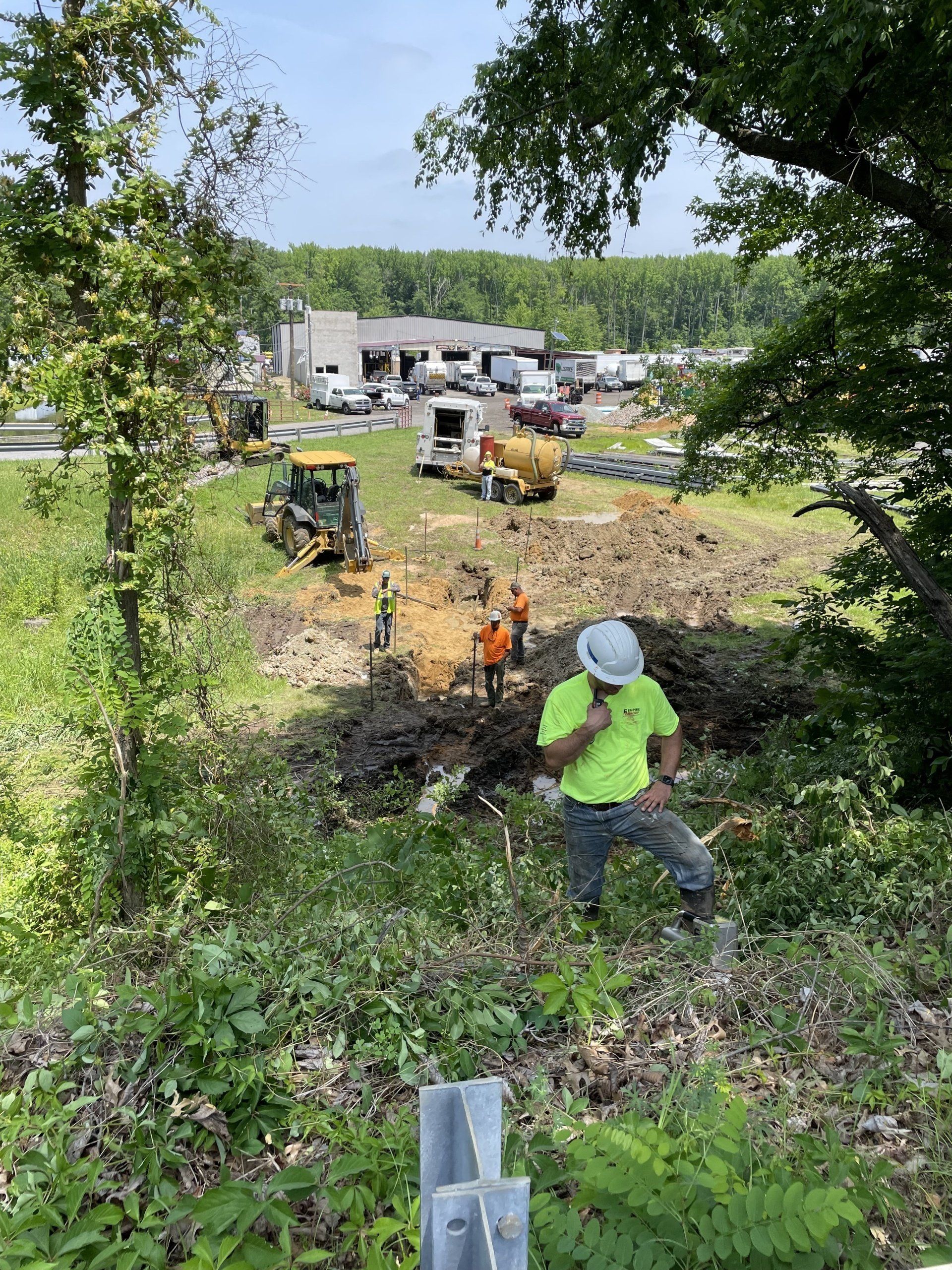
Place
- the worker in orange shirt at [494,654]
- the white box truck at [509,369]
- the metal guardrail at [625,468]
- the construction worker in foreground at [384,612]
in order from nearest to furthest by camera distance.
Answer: the worker in orange shirt at [494,654] → the construction worker in foreground at [384,612] → the metal guardrail at [625,468] → the white box truck at [509,369]

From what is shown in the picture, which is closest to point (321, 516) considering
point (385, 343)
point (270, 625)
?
point (270, 625)

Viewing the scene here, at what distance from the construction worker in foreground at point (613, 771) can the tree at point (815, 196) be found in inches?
102

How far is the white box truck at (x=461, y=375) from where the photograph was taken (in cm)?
5741

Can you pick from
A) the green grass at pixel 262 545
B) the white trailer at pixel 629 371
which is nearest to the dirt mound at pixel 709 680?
the green grass at pixel 262 545

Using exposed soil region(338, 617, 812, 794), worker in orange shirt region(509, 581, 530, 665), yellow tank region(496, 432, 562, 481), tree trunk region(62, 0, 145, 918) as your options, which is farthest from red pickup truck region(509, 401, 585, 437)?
tree trunk region(62, 0, 145, 918)

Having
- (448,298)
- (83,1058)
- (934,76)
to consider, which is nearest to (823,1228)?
(83,1058)

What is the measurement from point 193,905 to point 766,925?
9.42 ft

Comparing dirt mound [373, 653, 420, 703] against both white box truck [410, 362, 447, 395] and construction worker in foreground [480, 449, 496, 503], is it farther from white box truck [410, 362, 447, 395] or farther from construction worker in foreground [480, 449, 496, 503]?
white box truck [410, 362, 447, 395]

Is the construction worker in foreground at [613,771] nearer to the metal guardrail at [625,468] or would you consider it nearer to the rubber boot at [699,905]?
the rubber boot at [699,905]

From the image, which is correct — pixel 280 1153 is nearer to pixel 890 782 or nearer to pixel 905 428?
pixel 890 782

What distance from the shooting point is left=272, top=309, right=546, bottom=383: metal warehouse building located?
186ft

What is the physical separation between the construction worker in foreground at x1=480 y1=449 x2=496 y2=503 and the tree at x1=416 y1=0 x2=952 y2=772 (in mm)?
13121

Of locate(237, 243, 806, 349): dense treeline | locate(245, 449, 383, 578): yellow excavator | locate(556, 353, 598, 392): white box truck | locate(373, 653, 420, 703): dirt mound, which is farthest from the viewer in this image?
locate(237, 243, 806, 349): dense treeline

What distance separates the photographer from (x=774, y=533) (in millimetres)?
22312
